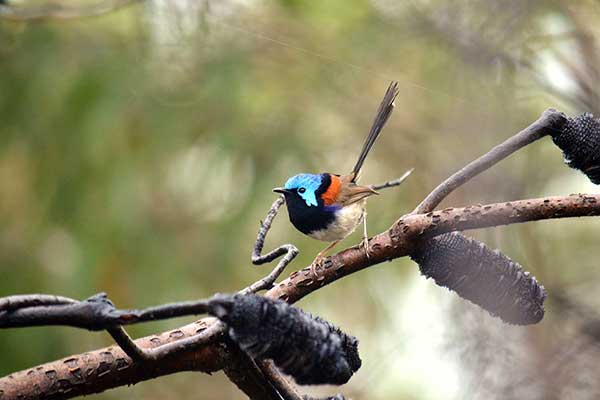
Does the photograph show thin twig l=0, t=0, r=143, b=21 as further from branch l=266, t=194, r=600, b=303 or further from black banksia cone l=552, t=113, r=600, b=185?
black banksia cone l=552, t=113, r=600, b=185

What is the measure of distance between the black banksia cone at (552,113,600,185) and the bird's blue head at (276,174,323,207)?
4.94 feet

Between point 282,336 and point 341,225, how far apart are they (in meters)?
2.06

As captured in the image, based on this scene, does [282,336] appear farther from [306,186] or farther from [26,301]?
[306,186]

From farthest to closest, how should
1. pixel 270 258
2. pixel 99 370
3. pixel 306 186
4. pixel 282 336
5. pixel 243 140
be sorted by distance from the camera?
pixel 243 140 < pixel 306 186 < pixel 270 258 < pixel 99 370 < pixel 282 336

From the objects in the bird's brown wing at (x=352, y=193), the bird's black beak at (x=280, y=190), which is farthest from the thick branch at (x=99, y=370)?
the bird's brown wing at (x=352, y=193)

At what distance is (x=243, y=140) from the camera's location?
→ 18.4 ft

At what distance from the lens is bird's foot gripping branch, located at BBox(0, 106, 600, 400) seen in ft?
3.89

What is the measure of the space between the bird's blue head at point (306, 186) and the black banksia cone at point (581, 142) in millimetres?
1505

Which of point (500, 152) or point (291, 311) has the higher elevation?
point (500, 152)

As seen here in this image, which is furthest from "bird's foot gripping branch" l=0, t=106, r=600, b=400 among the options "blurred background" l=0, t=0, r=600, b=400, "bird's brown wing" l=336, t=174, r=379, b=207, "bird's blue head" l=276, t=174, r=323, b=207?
"blurred background" l=0, t=0, r=600, b=400

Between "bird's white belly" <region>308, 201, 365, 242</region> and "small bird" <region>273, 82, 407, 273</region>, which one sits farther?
"bird's white belly" <region>308, 201, 365, 242</region>

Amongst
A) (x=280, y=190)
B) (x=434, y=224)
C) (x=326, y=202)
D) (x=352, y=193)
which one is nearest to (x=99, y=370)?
(x=434, y=224)

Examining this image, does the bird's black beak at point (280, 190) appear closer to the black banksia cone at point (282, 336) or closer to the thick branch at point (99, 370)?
the thick branch at point (99, 370)

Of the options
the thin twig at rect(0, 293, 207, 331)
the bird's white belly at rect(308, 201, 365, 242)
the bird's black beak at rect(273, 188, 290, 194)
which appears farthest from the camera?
the bird's white belly at rect(308, 201, 365, 242)
